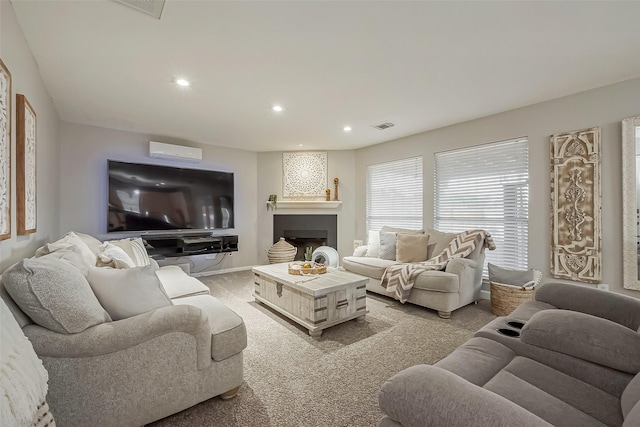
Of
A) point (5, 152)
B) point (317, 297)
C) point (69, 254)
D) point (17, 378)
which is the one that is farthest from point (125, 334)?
point (317, 297)

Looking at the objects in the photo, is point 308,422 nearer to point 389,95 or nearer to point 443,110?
point 389,95

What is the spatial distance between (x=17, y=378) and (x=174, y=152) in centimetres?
395

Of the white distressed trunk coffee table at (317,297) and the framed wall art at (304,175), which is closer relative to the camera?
the white distressed trunk coffee table at (317,297)

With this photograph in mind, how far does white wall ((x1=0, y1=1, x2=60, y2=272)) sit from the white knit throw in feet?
3.32

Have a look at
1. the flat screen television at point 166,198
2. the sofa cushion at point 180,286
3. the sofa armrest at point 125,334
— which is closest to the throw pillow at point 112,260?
the sofa cushion at point 180,286

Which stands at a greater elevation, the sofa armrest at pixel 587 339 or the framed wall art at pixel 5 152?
the framed wall art at pixel 5 152

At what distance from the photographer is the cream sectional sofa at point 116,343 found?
45.5 inches

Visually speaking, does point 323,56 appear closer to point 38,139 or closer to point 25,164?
point 25,164

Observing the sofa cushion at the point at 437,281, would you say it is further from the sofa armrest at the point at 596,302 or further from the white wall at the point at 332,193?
the white wall at the point at 332,193

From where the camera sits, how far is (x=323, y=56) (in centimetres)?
211

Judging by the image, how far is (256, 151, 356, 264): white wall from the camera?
5242 mm

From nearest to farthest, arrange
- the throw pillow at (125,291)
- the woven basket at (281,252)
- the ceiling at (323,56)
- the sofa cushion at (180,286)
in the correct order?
the throw pillow at (125,291)
the ceiling at (323,56)
the sofa cushion at (180,286)
the woven basket at (281,252)

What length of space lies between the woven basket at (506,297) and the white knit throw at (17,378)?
348cm

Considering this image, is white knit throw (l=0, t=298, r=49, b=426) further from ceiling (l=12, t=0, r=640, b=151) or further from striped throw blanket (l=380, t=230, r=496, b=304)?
striped throw blanket (l=380, t=230, r=496, b=304)
